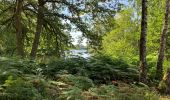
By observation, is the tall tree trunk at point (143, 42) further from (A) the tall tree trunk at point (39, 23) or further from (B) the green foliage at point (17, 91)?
(A) the tall tree trunk at point (39, 23)

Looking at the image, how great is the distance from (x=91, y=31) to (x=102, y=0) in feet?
5.94

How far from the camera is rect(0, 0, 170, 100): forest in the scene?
28.4ft

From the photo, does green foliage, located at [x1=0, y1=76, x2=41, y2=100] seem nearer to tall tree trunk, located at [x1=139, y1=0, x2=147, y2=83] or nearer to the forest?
the forest

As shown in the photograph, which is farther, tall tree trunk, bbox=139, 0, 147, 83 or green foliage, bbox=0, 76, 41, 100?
tall tree trunk, bbox=139, 0, 147, 83

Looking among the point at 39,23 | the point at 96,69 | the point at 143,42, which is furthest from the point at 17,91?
the point at 39,23

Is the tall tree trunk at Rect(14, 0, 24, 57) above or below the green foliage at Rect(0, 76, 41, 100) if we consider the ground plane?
above

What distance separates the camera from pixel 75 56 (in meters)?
14.0

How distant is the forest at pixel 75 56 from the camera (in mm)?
8648

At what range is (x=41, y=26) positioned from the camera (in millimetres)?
19750

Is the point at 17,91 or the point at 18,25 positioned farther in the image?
the point at 18,25

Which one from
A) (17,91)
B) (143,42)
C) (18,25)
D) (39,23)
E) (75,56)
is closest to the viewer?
(17,91)

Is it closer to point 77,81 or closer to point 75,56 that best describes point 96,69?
point 75,56

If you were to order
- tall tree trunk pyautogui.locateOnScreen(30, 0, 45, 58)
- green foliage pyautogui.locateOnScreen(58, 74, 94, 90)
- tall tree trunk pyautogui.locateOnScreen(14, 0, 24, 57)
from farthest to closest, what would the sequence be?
tall tree trunk pyautogui.locateOnScreen(30, 0, 45, 58) → tall tree trunk pyautogui.locateOnScreen(14, 0, 24, 57) → green foliage pyautogui.locateOnScreen(58, 74, 94, 90)

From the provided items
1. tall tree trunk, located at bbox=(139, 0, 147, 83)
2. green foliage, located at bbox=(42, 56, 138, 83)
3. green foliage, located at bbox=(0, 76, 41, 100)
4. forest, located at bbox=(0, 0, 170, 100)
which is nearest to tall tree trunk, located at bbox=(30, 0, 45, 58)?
forest, located at bbox=(0, 0, 170, 100)
